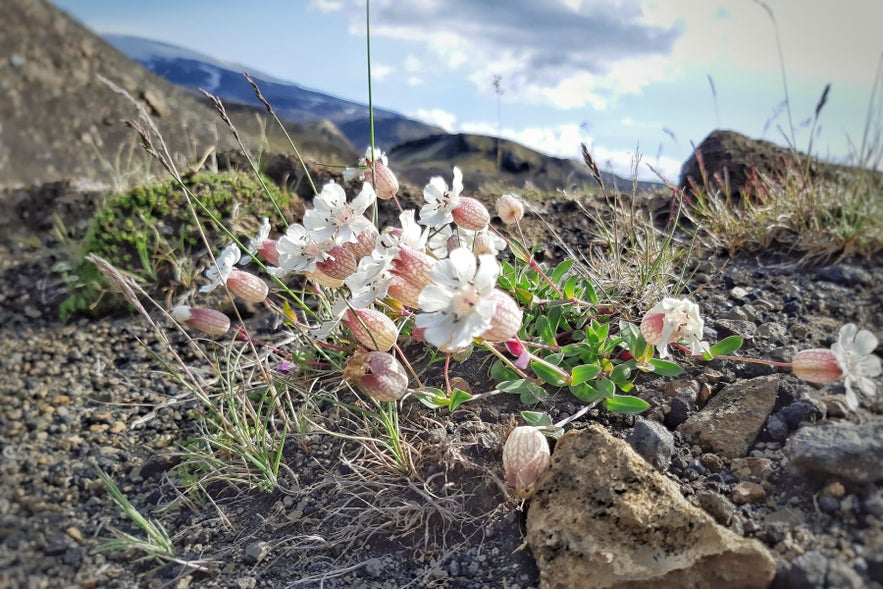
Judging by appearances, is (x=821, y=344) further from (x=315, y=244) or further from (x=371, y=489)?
(x=315, y=244)

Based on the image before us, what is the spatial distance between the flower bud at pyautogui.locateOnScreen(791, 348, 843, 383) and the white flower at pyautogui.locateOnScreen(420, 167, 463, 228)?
0.90 metres

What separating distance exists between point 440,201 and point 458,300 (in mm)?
549

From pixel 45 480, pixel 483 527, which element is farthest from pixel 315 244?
pixel 45 480

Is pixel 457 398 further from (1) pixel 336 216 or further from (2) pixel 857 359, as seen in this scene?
(2) pixel 857 359

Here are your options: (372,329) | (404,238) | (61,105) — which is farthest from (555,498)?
(61,105)

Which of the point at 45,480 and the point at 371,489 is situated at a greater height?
the point at 371,489

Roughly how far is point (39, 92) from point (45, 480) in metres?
5.43

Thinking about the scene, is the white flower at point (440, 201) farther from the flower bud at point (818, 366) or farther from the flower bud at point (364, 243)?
the flower bud at point (818, 366)

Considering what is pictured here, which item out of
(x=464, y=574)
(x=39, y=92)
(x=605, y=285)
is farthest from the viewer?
(x=39, y=92)

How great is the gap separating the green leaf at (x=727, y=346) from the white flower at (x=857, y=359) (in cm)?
35

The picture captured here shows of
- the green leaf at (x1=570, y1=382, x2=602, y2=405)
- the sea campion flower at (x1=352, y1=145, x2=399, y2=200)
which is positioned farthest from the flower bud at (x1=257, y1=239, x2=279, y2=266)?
the green leaf at (x1=570, y1=382, x2=602, y2=405)

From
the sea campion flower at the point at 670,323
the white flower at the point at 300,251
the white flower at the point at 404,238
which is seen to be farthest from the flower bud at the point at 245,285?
the sea campion flower at the point at 670,323

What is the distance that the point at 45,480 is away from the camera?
1.92 meters

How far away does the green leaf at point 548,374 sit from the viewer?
1.68 meters
